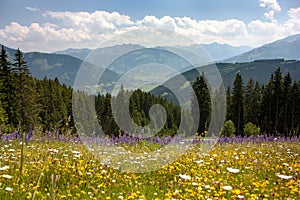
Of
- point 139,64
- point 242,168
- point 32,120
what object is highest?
point 139,64

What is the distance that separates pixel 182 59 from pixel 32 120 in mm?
39802

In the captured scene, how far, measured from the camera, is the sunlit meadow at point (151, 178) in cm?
456

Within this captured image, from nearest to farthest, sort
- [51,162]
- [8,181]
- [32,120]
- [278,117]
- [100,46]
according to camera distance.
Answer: [8,181] < [51,162] < [100,46] < [32,120] < [278,117]

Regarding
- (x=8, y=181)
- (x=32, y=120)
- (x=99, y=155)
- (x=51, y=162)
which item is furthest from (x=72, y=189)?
(x=32, y=120)

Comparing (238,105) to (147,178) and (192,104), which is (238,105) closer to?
(192,104)

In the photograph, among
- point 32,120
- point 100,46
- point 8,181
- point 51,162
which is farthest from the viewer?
point 32,120

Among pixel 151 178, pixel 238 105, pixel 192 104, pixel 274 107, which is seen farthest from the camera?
pixel 238 105

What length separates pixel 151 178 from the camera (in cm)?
632

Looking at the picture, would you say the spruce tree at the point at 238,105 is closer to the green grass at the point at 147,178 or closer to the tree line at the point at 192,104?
the tree line at the point at 192,104

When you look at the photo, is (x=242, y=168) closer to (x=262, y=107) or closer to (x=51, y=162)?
(x=51, y=162)

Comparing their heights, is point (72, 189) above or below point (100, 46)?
below

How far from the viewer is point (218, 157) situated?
7.92 metres

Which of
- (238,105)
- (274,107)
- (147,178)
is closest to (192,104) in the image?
(238,105)

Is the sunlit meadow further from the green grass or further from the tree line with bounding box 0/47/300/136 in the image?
the tree line with bounding box 0/47/300/136
